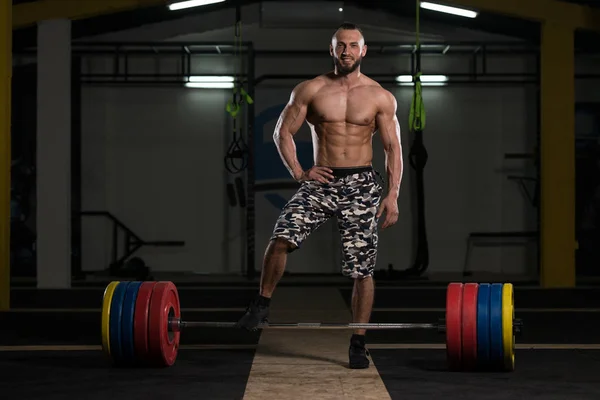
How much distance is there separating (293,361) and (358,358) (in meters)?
0.35

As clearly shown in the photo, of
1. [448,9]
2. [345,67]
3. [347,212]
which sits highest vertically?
[448,9]

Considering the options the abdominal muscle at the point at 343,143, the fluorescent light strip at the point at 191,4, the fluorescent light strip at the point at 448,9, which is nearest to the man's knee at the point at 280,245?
the abdominal muscle at the point at 343,143

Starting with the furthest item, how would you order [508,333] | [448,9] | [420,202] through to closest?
1. [420,202]
2. [448,9]
3. [508,333]

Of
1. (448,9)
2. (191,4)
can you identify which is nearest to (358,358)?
(191,4)

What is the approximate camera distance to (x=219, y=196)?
11.4 meters

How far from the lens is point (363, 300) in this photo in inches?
181

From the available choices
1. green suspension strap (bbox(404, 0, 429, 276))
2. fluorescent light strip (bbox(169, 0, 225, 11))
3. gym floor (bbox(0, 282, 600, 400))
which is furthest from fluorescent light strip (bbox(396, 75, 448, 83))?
gym floor (bbox(0, 282, 600, 400))

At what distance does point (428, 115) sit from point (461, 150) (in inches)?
19.6

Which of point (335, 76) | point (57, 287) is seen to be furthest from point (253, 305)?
point (57, 287)

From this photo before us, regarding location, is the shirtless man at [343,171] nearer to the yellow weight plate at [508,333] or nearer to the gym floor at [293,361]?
the gym floor at [293,361]

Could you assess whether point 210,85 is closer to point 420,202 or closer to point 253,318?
point 420,202

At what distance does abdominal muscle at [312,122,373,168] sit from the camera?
4.66 m

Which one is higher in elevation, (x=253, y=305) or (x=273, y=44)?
(x=273, y=44)

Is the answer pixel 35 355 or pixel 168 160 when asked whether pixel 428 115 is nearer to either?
pixel 168 160
